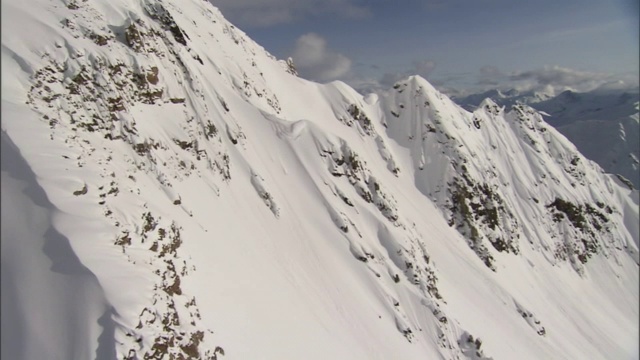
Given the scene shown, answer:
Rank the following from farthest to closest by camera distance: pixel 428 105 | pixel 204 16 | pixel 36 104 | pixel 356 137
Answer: pixel 428 105, pixel 356 137, pixel 204 16, pixel 36 104

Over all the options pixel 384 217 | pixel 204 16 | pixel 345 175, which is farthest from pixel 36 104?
pixel 204 16

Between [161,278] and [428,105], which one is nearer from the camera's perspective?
[161,278]

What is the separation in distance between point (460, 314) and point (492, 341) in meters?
4.49

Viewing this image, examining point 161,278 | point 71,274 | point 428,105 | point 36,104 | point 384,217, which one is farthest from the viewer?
point 428,105

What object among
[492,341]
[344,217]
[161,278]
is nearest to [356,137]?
[344,217]

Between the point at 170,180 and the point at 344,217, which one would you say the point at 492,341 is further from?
the point at 170,180

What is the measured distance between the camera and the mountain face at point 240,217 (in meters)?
11.5

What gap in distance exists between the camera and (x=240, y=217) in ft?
89.9

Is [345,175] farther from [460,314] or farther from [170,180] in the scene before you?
[170,180]

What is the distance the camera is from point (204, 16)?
168ft

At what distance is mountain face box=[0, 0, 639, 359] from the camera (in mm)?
11547

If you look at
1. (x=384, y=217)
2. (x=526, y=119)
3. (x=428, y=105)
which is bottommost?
(x=384, y=217)

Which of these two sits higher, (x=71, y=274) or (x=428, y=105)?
(x=428, y=105)

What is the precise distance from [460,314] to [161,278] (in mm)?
34116
